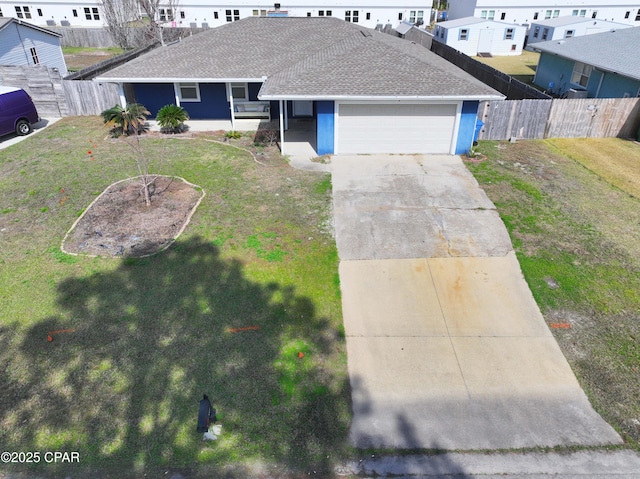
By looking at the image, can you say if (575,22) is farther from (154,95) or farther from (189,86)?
(154,95)

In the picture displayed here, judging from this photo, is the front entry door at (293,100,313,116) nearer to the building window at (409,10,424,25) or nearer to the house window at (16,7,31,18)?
the building window at (409,10,424,25)

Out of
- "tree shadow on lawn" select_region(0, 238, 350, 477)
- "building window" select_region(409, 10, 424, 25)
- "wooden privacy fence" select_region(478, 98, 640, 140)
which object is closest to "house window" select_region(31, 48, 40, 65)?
"tree shadow on lawn" select_region(0, 238, 350, 477)

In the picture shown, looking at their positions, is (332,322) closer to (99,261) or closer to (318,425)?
(318,425)

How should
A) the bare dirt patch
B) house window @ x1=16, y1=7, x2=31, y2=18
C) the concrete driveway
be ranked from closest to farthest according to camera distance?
the concrete driveway
the bare dirt patch
house window @ x1=16, y1=7, x2=31, y2=18

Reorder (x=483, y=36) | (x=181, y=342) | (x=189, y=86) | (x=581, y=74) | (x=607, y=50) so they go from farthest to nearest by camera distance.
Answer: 1. (x=483, y=36)
2. (x=581, y=74)
3. (x=607, y=50)
4. (x=189, y=86)
5. (x=181, y=342)

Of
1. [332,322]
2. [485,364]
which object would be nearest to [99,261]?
[332,322]

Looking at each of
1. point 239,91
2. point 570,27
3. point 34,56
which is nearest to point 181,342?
point 239,91
